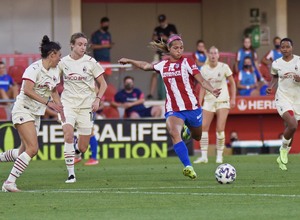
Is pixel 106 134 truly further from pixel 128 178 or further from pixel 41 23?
pixel 128 178

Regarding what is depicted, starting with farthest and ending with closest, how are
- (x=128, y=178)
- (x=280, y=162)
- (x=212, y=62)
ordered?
(x=212, y=62)
(x=280, y=162)
(x=128, y=178)

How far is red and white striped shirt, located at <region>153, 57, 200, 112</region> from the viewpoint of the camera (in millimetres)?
16266

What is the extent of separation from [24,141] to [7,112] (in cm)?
1037

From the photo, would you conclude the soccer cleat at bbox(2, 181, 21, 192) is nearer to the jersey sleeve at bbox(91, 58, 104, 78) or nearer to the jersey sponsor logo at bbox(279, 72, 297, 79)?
the jersey sleeve at bbox(91, 58, 104, 78)

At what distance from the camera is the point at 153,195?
45.8ft

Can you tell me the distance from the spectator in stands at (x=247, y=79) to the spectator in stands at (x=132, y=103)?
2.90m

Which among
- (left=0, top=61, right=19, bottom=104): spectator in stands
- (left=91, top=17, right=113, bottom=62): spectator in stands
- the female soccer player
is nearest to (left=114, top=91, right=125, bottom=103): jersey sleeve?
(left=91, top=17, right=113, bottom=62): spectator in stands

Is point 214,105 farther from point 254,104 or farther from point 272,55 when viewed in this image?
point 272,55

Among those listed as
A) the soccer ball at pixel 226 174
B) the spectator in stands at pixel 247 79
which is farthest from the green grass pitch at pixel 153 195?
the spectator in stands at pixel 247 79

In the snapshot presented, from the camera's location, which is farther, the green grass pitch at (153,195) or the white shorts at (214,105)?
the white shorts at (214,105)

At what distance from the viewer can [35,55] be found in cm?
2734

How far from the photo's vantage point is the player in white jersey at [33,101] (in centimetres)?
1473

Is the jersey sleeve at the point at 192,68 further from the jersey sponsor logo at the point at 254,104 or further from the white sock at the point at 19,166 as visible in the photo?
the jersey sponsor logo at the point at 254,104

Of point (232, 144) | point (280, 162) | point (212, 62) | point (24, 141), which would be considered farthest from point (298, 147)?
point (24, 141)
